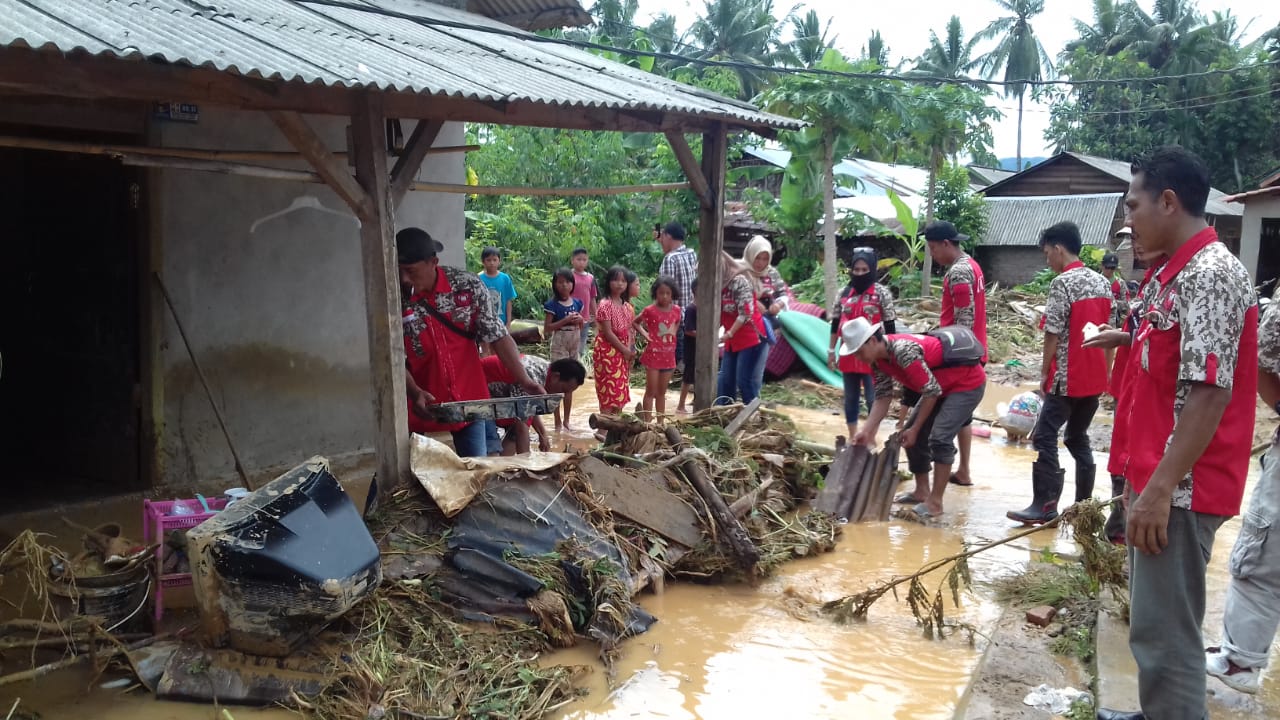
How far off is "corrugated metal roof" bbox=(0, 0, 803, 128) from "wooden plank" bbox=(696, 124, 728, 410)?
1.22ft

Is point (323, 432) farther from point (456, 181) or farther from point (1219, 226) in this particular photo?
point (1219, 226)

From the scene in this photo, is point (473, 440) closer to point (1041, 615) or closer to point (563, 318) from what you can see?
point (1041, 615)

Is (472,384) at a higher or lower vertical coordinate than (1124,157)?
lower

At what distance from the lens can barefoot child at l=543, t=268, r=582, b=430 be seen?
9.70 m

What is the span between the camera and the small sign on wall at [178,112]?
20.7 ft

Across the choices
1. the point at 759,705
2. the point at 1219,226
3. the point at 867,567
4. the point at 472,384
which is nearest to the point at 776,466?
the point at 867,567

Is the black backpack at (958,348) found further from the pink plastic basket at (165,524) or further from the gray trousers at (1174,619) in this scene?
the pink plastic basket at (165,524)

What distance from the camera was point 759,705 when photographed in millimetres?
4141

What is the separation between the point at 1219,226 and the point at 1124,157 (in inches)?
334

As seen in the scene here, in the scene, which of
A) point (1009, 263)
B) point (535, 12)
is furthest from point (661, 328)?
point (1009, 263)

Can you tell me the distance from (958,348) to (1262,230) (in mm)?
12774

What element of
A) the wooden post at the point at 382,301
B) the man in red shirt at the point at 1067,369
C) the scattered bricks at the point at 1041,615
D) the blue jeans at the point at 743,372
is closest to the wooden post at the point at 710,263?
the blue jeans at the point at 743,372

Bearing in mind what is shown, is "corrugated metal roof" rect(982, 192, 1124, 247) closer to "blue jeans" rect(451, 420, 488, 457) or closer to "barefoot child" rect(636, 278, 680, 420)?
"barefoot child" rect(636, 278, 680, 420)

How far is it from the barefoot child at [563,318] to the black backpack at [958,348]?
4063mm
